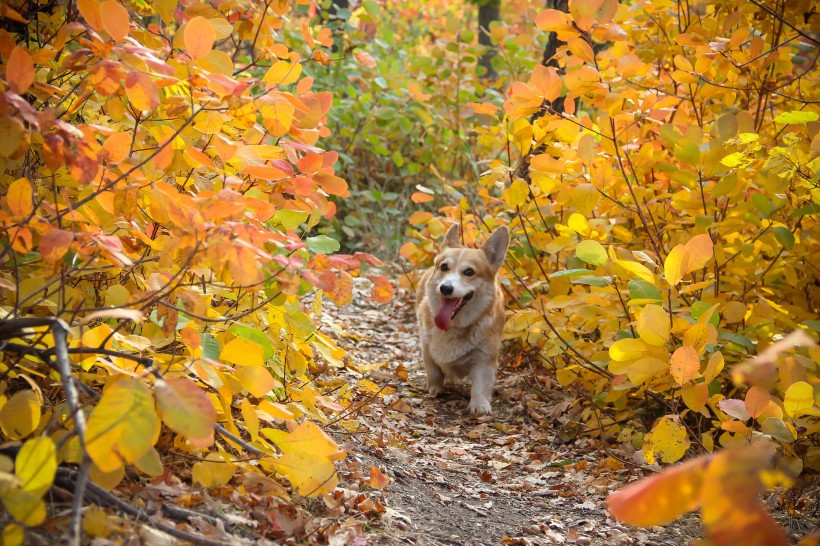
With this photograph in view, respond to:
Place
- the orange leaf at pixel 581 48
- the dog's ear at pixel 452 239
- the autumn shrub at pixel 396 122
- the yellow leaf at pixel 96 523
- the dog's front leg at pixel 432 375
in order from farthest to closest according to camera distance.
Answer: the autumn shrub at pixel 396 122 < the dog's ear at pixel 452 239 < the dog's front leg at pixel 432 375 < the orange leaf at pixel 581 48 < the yellow leaf at pixel 96 523

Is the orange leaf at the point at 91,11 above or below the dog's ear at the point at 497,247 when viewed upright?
above

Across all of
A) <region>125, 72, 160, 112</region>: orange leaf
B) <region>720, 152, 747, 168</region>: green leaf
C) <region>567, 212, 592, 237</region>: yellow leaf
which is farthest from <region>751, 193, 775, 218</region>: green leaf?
<region>125, 72, 160, 112</region>: orange leaf

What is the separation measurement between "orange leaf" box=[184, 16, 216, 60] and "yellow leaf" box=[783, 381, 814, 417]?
2233 millimetres

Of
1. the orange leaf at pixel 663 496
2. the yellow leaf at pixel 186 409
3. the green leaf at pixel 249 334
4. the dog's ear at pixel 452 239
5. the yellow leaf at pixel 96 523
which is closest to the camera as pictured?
the orange leaf at pixel 663 496

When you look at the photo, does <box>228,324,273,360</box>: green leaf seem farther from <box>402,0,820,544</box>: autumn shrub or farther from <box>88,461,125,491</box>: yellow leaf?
<box>402,0,820,544</box>: autumn shrub

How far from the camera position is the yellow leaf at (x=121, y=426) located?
144 cm

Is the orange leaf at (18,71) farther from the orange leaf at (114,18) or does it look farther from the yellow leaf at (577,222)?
the yellow leaf at (577,222)

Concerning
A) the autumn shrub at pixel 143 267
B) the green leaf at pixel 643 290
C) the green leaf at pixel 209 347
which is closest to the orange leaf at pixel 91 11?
the autumn shrub at pixel 143 267

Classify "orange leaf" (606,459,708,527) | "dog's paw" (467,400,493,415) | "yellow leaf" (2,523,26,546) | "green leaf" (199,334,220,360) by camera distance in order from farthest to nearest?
"dog's paw" (467,400,493,415)
"green leaf" (199,334,220,360)
"yellow leaf" (2,523,26,546)
"orange leaf" (606,459,708,527)

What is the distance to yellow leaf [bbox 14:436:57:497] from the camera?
1467 mm

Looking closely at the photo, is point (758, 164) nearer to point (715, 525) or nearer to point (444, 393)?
point (444, 393)

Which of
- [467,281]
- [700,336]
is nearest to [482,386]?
[467,281]

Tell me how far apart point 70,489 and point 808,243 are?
11.4ft

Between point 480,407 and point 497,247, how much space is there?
1.14 m
